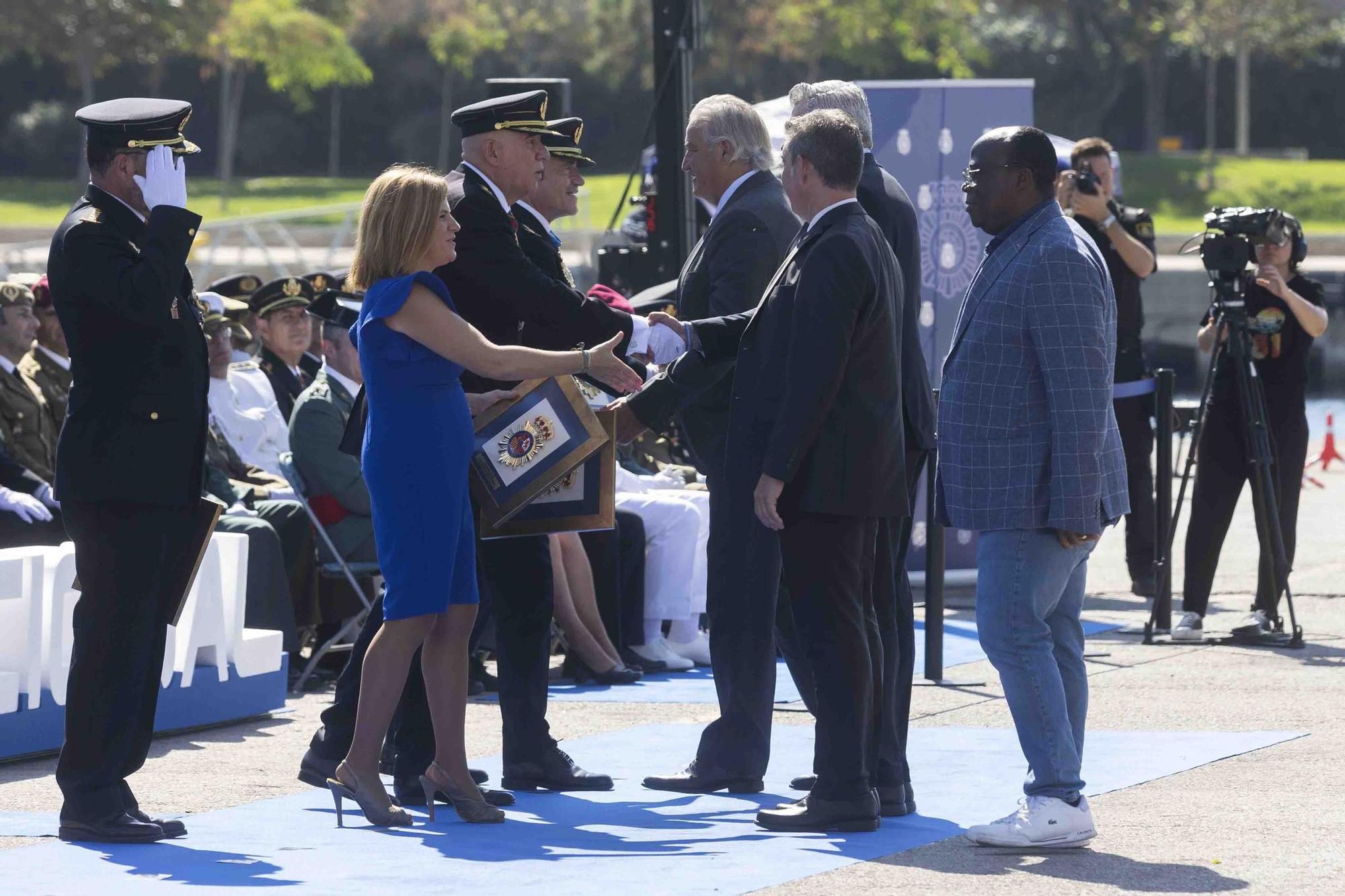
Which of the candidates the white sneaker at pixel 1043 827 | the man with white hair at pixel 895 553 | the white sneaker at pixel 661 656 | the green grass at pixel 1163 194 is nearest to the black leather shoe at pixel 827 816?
the man with white hair at pixel 895 553

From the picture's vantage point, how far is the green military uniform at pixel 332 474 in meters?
8.42

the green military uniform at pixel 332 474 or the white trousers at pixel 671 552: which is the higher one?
the green military uniform at pixel 332 474

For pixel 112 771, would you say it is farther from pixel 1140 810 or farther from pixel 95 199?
pixel 1140 810

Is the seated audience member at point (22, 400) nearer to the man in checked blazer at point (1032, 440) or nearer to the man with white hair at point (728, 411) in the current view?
the man with white hair at point (728, 411)

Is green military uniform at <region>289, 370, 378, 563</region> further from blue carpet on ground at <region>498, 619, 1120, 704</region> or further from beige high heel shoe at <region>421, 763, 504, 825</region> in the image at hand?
beige high heel shoe at <region>421, 763, 504, 825</region>

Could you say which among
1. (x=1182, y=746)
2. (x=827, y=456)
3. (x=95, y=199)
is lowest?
(x=1182, y=746)

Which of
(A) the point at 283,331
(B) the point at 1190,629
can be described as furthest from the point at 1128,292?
(A) the point at 283,331

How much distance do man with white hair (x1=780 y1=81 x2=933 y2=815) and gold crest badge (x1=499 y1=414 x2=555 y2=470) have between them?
950mm

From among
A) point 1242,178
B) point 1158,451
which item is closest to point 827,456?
point 1158,451

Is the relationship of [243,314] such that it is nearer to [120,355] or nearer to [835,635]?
[120,355]

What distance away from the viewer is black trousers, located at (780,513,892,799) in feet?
18.0

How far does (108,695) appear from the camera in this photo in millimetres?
5512

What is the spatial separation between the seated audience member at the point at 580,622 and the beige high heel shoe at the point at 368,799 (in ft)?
9.28

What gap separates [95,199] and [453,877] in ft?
6.51
